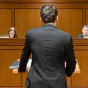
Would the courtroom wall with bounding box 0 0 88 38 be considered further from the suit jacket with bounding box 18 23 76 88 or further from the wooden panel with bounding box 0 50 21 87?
the suit jacket with bounding box 18 23 76 88

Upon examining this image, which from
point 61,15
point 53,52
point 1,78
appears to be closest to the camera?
point 53,52

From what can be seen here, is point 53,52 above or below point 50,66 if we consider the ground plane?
above

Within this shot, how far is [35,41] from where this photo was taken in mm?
1367

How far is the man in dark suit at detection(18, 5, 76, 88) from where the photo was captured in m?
1.35

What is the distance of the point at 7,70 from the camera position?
2928mm

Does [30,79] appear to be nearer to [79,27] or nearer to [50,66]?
[50,66]

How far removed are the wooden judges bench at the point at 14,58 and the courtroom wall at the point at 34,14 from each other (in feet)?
10.8

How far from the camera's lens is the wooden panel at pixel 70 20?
6.17 m

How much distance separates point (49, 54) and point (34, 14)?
4998mm

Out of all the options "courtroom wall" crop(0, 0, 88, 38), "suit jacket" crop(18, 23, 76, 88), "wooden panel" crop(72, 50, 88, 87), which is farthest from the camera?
"courtroom wall" crop(0, 0, 88, 38)

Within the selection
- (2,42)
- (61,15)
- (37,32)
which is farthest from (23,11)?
(37,32)

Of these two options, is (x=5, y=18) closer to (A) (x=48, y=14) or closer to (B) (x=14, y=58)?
(B) (x=14, y=58)

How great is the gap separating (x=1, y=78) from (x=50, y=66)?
1781 millimetres

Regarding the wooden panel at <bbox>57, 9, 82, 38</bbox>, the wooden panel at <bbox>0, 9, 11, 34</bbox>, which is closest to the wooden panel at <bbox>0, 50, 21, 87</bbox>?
the wooden panel at <bbox>0, 9, 11, 34</bbox>
